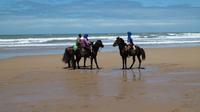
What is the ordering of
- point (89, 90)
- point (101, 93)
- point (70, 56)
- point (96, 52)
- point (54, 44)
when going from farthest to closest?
point (54, 44)
point (70, 56)
point (96, 52)
point (89, 90)
point (101, 93)

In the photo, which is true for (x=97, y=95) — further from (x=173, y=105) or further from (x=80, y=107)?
(x=173, y=105)

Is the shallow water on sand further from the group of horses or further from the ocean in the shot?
the ocean

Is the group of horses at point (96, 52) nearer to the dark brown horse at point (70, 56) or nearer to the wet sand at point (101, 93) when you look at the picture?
the dark brown horse at point (70, 56)

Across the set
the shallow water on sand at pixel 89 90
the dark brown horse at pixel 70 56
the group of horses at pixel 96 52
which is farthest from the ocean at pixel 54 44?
the shallow water on sand at pixel 89 90

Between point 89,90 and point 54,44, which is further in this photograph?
point 54,44

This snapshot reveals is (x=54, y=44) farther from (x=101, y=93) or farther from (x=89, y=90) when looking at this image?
(x=101, y=93)

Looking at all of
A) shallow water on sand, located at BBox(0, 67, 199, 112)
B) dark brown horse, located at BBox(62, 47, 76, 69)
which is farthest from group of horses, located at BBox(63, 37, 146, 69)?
shallow water on sand, located at BBox(0, 67, 199, 112)

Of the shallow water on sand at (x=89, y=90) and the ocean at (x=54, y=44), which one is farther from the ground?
the shallow water on sand at (x=89, y=90)

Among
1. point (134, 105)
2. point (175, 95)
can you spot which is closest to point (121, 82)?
point (175, 95)

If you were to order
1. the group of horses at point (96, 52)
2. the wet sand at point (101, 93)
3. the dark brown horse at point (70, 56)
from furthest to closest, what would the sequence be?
the dark brown horse at point (70, 56)
the group of horses at point (96, 52)
the wet sand at point (101, 93)

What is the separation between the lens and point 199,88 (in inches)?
472

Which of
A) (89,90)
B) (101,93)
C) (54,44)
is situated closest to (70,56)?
(89,90)

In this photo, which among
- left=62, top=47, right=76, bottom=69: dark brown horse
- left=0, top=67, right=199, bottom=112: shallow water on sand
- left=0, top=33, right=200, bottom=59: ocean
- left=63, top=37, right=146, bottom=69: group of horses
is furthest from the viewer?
A: left=0, top=33, right=200, bottom=59: ocean

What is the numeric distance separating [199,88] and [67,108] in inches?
171
